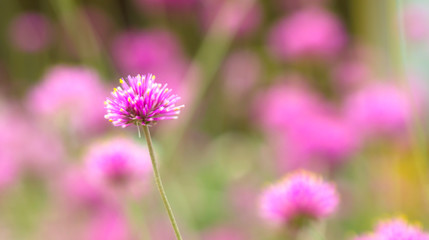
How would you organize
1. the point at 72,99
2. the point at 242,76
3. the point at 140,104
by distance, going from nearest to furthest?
the point at 140,104, the point at 72,99, the point at 242,76

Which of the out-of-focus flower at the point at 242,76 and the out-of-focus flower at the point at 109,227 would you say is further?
the out-of-focus flower at the point at 242,76

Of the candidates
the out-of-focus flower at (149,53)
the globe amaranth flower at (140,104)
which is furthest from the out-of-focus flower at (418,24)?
the globe amaranth flower at (140,104)

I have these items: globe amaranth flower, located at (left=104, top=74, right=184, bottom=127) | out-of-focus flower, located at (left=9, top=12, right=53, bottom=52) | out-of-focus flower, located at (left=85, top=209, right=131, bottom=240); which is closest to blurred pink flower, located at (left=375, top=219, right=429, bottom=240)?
globe amaranth flower, located at (left=104, top=74, right=184, bottom=127)

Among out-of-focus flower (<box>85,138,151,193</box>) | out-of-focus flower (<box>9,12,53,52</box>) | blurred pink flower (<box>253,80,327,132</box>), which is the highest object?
out-of-focus flower (<box>9,12,53,52</box>)

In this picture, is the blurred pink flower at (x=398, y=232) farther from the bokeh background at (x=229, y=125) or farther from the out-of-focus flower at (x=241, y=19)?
the out-of-focus flower at (x=241, y=19)

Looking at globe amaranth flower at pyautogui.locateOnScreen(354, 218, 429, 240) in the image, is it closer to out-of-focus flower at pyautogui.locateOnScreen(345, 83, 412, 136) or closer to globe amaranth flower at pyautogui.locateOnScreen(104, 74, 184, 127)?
globe amaranth flower at pyautogui.locateOnScreen(104, 74, 184, 127)

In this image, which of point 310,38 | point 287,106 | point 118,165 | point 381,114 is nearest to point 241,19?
point 310,38

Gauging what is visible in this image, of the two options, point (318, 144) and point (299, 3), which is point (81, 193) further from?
point (299, 3)

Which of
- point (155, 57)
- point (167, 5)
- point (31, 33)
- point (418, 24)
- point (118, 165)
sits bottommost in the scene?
point (118, 165)
